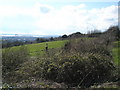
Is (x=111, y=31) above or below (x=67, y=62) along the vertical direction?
above

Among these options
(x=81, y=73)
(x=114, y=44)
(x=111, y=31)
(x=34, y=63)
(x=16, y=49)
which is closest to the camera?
(x=81, y=73)

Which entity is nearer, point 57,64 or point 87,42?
point 57,64

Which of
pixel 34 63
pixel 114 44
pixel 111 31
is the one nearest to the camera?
pixel 34 63

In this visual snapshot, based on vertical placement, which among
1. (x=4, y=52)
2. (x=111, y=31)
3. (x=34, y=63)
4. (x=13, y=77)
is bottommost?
(x=13, y=77)

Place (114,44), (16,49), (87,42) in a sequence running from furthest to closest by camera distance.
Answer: (114,44)
(87,42)
(16,49)

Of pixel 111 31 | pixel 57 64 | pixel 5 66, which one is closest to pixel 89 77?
pixel 57 64

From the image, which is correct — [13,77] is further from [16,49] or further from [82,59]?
[82,59]

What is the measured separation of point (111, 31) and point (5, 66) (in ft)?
37.7

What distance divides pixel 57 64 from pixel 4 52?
295 cm

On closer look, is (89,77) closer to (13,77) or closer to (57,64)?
(57,64)

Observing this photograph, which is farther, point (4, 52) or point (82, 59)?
point (4, 52)

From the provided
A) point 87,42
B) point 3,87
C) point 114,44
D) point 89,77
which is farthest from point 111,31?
point 3,87

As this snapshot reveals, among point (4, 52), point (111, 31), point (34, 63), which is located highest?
point (111, 31)

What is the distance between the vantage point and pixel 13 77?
22.1 feet
